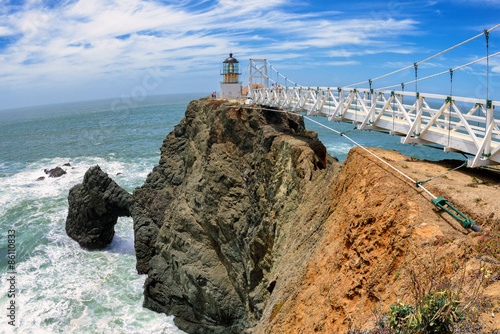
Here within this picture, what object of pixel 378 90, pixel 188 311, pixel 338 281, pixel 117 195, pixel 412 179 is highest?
pixel 378 90

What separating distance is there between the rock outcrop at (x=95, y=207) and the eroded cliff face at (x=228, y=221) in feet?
6.90

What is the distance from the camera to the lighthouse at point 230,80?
1334 inches

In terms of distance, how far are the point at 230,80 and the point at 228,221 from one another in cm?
1898

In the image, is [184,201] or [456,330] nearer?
[456,330]

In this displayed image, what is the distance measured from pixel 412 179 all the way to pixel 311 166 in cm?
638

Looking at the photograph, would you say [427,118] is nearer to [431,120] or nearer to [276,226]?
[431,120]

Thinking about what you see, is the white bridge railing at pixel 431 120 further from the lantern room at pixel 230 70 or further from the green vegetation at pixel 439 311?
the lantern room at pixel 230 70

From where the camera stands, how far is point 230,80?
115 feet

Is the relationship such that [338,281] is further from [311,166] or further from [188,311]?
[188,311]

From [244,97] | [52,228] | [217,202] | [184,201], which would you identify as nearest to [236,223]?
[217,202]

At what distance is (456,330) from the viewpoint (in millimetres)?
4715

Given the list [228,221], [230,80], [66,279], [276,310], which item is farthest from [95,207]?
[276,310]

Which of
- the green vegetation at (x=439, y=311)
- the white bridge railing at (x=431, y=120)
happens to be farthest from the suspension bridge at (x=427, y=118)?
the green vegetation at (x=439, y=311)

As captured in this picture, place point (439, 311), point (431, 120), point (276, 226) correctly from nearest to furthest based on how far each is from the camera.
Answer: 1. point (439, 311)
2. point (431, 120)
3. point (276, 226)
